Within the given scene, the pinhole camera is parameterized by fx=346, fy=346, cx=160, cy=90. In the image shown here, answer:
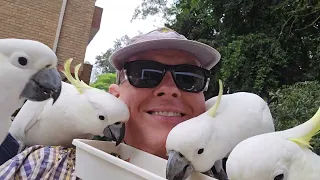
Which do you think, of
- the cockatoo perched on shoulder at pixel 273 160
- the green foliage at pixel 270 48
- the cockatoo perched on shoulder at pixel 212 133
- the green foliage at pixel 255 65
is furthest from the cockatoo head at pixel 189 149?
the green foliage at pixel 255 65

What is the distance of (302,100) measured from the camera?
Answer: 275cm

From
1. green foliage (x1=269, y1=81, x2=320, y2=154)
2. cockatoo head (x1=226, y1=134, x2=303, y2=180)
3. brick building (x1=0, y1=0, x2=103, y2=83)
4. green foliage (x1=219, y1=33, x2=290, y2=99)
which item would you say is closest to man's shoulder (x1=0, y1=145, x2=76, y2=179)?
cockatoo head (x1=226, y1=134, x2=303, y2=180)

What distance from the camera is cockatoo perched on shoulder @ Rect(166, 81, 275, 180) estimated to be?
3.04ft

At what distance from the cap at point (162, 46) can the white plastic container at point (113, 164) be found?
0.32 meters

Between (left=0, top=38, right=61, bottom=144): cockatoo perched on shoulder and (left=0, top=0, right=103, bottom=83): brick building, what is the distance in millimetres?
3460

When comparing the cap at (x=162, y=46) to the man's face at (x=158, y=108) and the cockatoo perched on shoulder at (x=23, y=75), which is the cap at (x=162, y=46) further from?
the cockatoo perched on shoulder at (x=23, y=75)

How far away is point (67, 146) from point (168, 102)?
1.33 feet

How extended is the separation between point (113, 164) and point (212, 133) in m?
0.31

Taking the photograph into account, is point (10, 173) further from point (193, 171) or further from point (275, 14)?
point (275, 14)

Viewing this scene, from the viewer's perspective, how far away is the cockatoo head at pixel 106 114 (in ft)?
3.67

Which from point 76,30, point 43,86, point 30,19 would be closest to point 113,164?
point 43,86

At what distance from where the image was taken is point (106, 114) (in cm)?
113

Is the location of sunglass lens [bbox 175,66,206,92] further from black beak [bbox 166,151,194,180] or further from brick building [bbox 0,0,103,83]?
brick building [bbox 0,0,103,83]

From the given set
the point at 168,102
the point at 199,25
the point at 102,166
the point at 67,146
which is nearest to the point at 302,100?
the point at 168,102
